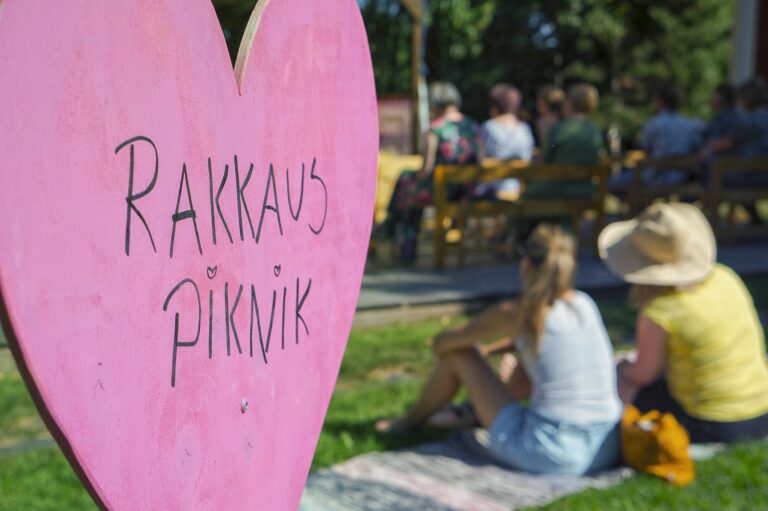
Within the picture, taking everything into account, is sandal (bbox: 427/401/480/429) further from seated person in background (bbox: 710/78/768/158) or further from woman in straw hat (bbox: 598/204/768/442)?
seated person in background (bbox: 710/78/768/158)

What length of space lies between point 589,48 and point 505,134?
19787mm

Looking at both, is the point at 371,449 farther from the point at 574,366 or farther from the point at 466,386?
the point at 574,366

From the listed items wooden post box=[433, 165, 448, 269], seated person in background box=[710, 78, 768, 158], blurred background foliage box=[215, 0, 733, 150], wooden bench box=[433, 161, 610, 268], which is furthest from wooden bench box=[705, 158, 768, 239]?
blurred background foliage box=[215, 0, 733, 150]

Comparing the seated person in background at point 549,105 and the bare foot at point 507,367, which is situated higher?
the seated person in background at point 549,105

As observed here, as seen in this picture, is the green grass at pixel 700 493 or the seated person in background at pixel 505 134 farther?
the seated person in background at pixel 505 134

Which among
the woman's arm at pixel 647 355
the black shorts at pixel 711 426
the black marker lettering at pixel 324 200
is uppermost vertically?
the black marker lettering at pixel 324 200

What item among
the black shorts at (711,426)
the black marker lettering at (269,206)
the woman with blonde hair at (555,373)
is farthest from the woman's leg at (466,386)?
the black marker lettering at (269,206)

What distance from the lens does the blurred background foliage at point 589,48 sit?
26.4 meters

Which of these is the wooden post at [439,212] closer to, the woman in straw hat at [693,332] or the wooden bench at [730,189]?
the wooden bench at [730,189]

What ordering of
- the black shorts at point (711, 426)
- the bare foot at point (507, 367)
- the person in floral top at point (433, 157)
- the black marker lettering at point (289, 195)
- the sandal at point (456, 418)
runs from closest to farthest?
the black marker lettering at point (289, 195) → the black shorts at point (711, 426) → the sandal at point (456, 418) → the bare foot at point (507, 367) → the person in floral top at point (433, 157)

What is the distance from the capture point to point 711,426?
396 cm

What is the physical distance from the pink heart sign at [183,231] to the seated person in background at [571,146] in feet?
20.7

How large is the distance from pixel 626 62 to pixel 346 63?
2707cm

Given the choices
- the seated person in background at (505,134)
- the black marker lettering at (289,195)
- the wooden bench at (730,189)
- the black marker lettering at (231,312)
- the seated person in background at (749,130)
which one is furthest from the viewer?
the seated person in background at (749,130)
